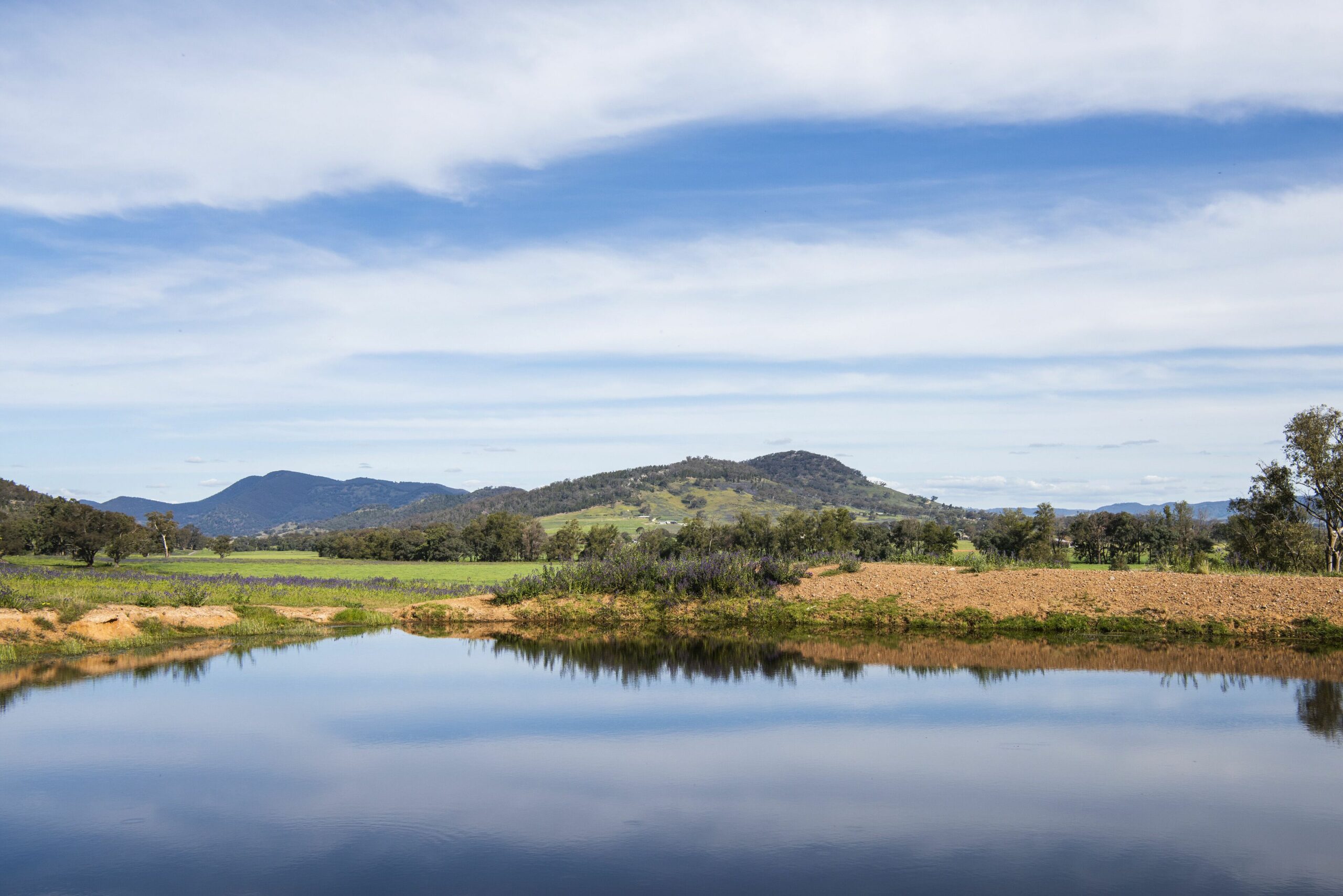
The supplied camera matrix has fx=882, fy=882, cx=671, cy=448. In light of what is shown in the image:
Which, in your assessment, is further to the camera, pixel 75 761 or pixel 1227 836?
pixel 75 761

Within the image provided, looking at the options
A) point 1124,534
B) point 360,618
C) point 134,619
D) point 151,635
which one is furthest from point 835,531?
point 134,619

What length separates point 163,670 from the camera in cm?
1983

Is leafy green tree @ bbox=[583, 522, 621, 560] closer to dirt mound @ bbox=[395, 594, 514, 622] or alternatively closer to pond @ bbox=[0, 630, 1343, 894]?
dirt mound @ bbox=[395, 594, 514, 622]

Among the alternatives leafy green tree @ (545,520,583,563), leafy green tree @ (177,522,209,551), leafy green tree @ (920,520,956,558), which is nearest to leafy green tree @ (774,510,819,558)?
leafy green tree @ (920,520,956,558)

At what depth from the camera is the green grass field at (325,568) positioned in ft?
158

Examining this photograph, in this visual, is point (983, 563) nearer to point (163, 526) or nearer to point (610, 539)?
point (610, 539)

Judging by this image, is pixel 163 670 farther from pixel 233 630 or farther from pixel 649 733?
pixel 649 733

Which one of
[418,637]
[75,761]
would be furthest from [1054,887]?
[418,637]

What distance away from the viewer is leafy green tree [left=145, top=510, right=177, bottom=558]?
64.8 metres

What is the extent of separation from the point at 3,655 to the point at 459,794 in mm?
15675

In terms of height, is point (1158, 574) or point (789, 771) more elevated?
point (1158, 574)

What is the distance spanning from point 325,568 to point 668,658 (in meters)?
43.2

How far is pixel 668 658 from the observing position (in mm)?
21922

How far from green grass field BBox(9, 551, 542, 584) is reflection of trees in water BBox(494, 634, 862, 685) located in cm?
1924
